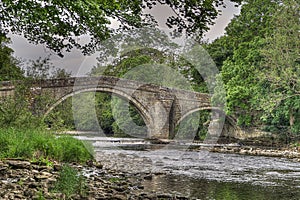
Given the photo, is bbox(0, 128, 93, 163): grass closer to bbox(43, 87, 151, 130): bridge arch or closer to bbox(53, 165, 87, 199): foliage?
bbox(53, 165, 87, 199): foliage

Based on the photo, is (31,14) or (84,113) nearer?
(31,14)

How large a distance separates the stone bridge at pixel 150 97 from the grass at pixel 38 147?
13.0 metres

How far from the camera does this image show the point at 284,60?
23.4 meters

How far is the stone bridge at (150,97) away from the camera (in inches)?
1011

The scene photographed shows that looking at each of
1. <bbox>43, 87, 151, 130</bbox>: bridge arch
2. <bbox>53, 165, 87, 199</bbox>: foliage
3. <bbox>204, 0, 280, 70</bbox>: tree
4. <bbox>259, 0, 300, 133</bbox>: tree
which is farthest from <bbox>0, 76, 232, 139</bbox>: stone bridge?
<bbox>53, 165, 87, 199</bbox>: foliage

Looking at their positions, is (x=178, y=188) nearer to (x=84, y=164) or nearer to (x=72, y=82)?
(x=84, y=164)

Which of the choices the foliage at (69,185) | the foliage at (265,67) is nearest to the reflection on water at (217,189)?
the foliage at (69,185)

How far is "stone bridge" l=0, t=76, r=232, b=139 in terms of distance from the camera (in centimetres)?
2567

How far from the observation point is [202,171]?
37.3 feet

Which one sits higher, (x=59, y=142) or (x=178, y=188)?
(x=59, y=142)

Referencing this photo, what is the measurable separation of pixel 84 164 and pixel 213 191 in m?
4.02

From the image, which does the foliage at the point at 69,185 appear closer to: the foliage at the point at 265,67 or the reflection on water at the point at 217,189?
the reflection on water at the point at 217,189

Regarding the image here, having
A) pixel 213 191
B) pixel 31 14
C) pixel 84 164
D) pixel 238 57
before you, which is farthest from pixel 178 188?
pixel 238 57

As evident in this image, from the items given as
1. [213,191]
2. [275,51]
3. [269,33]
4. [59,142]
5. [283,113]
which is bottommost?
[213,191]
